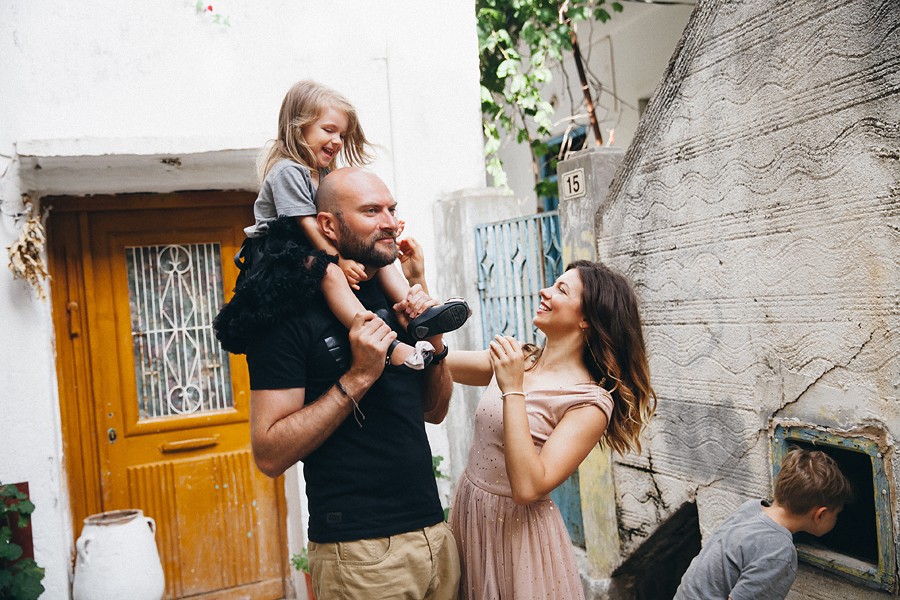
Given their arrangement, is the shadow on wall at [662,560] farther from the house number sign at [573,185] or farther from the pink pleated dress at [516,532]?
the house number sign at [573,185]

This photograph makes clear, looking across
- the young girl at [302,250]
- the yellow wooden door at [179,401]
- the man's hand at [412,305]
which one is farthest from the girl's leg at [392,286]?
the yellow wooden door at [179,401]

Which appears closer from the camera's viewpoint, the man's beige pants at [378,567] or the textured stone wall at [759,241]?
the man's beige pants at [378,567]

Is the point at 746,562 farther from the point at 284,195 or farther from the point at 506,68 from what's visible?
the point at 506,68

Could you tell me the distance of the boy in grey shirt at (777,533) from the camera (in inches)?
103

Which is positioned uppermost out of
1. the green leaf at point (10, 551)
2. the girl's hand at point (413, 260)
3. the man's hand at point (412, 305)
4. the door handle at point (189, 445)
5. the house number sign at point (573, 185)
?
the house number sign at point (573, 185)

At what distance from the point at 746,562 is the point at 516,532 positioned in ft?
2.98

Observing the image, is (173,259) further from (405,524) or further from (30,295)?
(405,524)

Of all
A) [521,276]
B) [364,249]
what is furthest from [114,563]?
[364,249]

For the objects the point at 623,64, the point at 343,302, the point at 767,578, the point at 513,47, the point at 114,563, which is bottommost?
the point at 114,563

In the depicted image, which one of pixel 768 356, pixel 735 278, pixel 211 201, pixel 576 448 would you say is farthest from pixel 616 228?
pixel 211 201

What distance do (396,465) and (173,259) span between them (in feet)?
11.2

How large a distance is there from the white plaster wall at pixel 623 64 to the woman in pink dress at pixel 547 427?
5.46 meters

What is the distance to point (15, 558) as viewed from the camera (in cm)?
400

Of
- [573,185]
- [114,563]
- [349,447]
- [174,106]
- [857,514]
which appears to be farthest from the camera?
[174,106]
